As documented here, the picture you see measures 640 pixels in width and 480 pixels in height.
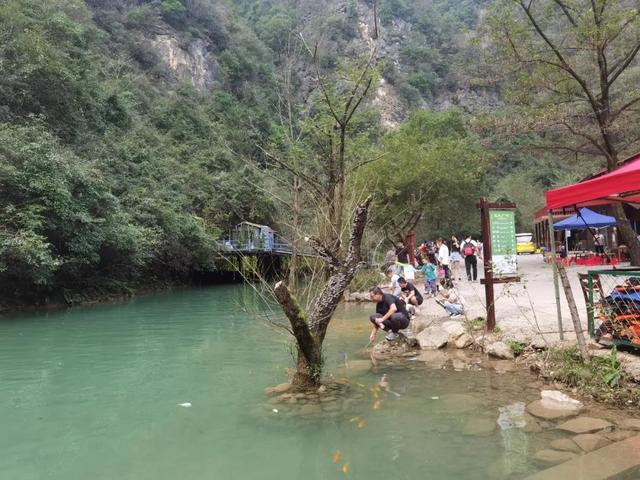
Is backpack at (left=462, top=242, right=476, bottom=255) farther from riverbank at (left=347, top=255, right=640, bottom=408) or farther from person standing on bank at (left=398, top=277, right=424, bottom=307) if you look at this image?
person standing on bank at (left=398, top=277, right=424, bottom=307)

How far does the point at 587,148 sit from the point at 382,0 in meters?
78.1

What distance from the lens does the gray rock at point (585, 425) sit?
Answer: 472 centimetres

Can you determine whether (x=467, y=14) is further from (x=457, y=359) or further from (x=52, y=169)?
(x=457, y=359)

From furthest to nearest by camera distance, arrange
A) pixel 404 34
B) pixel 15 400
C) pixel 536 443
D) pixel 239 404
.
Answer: pixel 404 34
pixel 15 400
pixel 239 404
pixel 536 443

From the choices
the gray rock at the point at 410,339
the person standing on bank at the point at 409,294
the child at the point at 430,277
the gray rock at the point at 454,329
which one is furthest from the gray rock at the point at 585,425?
the child at the point at 430,277

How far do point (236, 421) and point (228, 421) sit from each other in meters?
0.09

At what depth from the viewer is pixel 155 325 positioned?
1421cm

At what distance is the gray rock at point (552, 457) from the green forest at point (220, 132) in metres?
3.54

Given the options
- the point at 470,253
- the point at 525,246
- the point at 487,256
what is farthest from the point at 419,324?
the point at 525,246

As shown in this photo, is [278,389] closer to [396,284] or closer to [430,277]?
[396,284]

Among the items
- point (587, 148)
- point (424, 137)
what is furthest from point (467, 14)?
point (587, 148)

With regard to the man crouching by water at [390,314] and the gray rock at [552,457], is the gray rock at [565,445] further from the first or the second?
the man crouching by water at [390,314]

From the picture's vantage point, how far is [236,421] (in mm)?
5672

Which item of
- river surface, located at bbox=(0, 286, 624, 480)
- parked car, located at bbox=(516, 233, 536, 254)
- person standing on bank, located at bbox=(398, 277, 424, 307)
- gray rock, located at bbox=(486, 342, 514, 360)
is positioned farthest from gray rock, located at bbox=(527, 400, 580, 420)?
parked car, located at bbox=(516, 233, 536, 254)
